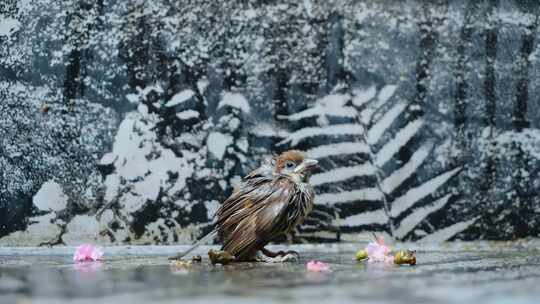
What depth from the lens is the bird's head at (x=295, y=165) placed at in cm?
329

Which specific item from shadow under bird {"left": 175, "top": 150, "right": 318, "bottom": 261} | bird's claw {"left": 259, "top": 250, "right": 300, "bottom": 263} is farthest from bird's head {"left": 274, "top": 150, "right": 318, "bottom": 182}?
bird's claw {"left": 259, "top": 250, "right": 300, "bottom": 263}

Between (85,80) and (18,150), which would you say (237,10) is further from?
(18,150)

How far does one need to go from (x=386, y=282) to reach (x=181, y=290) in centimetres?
63

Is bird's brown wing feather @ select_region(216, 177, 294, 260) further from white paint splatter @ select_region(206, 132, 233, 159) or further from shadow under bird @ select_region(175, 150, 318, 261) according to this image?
white paint splatter @ select_region(206, 132, 233, 159)

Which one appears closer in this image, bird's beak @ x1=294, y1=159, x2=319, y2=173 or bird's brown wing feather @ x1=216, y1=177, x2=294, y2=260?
bird's brown wing feather @ x1=216, y1=177, x2=294, y2=260

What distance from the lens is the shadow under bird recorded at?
3.15 m

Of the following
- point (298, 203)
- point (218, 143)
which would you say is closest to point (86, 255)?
point (298, 203)

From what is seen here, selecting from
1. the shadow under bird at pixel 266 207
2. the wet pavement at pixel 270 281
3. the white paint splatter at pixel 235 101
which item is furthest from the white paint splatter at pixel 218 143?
the shadow under bird at pixel 266 207

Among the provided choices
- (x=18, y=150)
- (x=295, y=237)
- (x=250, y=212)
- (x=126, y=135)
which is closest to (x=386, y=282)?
(x=250, y=212)

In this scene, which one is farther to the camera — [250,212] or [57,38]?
[57,38]

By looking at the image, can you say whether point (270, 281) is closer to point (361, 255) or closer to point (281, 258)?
point (281, 258)

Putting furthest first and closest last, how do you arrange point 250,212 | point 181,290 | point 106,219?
point 106,219 → point 250,212 → point 181,290

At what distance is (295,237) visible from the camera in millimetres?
4328

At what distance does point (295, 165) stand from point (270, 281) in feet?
3.40
